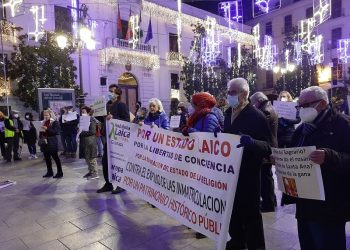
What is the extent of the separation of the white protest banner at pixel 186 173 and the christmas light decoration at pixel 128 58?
18598 mm

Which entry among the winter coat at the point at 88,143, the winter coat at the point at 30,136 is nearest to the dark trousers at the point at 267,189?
the winter coat at the point at 88,143

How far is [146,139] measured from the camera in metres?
4.44

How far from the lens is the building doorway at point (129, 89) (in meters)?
25.1

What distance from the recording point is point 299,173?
2521 mm

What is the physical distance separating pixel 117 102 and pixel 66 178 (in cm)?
289

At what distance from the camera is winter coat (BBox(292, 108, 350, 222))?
2379 mm

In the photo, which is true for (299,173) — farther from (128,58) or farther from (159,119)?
(128,58)

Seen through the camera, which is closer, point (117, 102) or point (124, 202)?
point (124, 202)

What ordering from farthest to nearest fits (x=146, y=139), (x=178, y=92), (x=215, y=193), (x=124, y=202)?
1. (x=178, y=92)
2. (x=124, y=202)
3. (x=146, y=139)
4. (x=215, y=193)

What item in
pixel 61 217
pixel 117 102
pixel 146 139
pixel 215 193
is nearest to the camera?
pixel 215 193

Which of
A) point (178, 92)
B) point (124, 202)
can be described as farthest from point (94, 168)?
point (178, 92)

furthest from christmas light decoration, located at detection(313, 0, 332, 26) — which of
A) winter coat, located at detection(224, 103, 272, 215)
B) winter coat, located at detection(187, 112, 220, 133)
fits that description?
winter coat, located at detection(224, 103, 272, 215)

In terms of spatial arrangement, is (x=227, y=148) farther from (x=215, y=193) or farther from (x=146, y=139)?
(x=146, y=139)

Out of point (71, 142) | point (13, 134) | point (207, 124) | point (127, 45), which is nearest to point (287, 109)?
point (207, 124)
